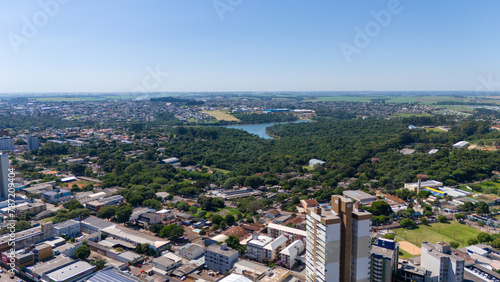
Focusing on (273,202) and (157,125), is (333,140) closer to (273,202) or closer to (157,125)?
(273,202)

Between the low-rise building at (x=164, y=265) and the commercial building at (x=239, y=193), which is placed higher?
the low-rise building at (x=164, y=265)

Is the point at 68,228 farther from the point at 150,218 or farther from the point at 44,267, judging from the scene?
the point at 44,267

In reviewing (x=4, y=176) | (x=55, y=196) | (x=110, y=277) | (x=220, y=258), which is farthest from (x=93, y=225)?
(x=4, y=176)

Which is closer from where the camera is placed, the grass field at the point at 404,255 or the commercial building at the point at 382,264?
the commercial building at the point at 382,264

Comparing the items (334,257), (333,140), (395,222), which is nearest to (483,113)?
(333,140)

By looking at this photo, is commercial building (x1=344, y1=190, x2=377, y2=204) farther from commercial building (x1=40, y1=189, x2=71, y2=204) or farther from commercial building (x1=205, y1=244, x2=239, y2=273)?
commercial building (x1=40, y1=189, x2=71, y2=204)

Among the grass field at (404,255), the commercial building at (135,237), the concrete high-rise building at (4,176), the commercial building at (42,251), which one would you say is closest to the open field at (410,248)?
the grass field at (404,255)

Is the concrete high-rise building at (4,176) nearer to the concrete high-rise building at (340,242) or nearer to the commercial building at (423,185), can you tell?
the concrete high-rise building at (340,242)
